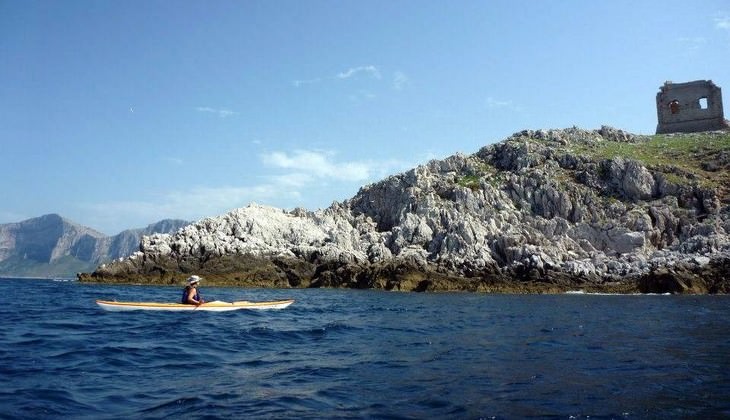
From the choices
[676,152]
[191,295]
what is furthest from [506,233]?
[191,295]

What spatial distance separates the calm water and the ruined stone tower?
7559 cm

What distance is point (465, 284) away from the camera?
5859cm

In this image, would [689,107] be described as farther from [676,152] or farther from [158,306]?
[158,306]

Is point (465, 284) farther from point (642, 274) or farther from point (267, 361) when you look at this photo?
point (267, 361)

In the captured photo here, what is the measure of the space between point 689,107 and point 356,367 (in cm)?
9514

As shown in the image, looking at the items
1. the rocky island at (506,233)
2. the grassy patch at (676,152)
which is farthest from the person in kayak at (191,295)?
the grassy patch at (676,152)

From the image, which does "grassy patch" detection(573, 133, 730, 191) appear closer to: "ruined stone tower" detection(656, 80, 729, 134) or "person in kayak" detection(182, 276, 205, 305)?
"ruined stone tower" detection(656, 80, 729, 134)

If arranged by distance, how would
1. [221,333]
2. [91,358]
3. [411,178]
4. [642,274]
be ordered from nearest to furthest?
1. [91,358]
2. [221,333]
3. [642,274]
4. [411,178]

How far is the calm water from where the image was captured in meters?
10.2

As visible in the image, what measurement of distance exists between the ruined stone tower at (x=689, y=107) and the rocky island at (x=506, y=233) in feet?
20.0

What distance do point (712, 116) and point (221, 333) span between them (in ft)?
311

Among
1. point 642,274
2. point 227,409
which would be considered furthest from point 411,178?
point 227,409

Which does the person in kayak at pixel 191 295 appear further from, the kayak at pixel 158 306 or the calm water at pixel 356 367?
the calm water at pixel 356 367

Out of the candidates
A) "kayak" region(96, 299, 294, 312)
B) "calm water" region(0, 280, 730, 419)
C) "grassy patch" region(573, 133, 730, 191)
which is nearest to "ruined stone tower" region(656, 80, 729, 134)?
"grassy patch" region(573, 133, 730, 191)
